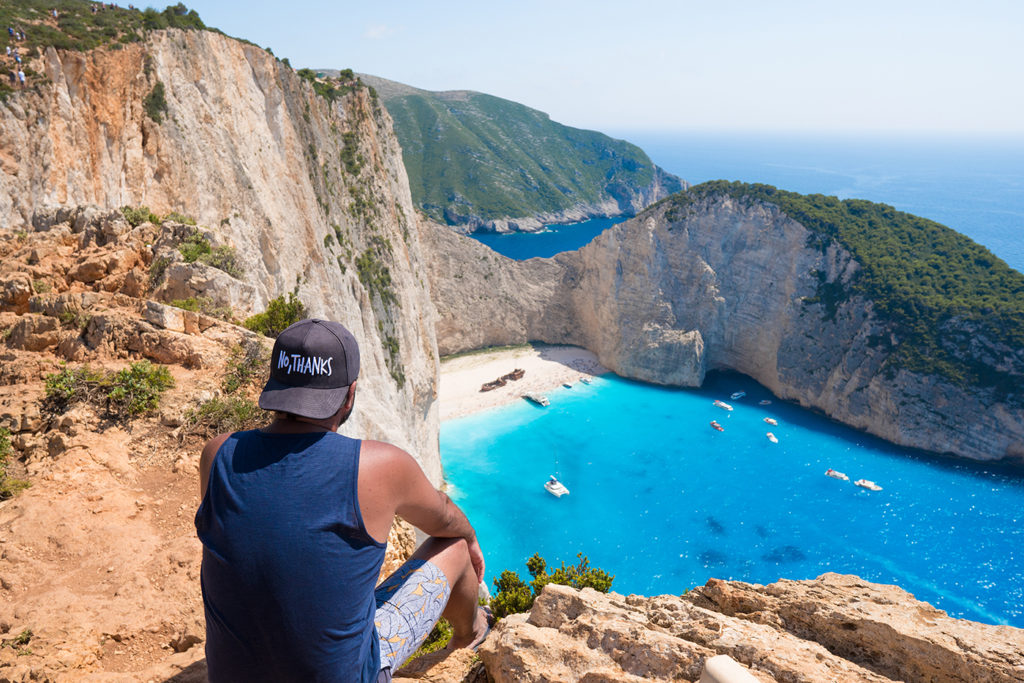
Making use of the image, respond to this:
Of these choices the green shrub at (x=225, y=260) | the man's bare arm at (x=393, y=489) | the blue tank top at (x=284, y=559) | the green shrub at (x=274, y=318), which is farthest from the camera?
the green shrub at (x=225, y=260)

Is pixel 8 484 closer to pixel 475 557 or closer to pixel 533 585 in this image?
pixel 475 557

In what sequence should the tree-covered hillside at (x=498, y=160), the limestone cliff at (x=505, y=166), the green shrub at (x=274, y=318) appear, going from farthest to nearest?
the tree-covered hillside at (x=498, y=160)
the limestone cliff at (x=505, y=166)
the green shrub at (x=274, y=318)

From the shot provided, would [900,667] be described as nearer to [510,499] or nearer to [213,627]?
[213,627]

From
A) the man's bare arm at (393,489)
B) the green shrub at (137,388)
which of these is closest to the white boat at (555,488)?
the green shrub at (137,388)

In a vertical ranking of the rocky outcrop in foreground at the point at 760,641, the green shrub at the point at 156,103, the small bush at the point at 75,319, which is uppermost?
the green shrub at the point at 156,103

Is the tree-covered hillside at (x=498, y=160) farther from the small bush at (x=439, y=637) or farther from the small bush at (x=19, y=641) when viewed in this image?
the small bush at (x=19, y=641)

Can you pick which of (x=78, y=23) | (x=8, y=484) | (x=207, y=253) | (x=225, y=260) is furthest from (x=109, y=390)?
(x=78, y=23)
